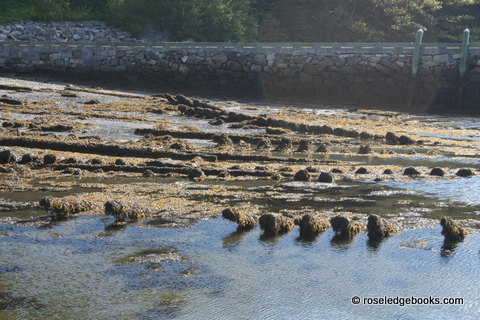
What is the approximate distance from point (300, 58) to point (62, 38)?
1656 centimetres

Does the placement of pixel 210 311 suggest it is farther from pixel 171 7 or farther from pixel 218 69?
pixel 171 7

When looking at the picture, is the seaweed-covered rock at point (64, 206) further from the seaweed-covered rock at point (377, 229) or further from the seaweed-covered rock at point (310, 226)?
the seaweed-covered rock at point (377, 229)

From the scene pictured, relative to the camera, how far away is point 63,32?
36312mm

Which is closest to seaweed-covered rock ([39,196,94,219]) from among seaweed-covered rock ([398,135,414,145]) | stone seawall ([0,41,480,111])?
seaweed-covered rock ([398,135,414,145])

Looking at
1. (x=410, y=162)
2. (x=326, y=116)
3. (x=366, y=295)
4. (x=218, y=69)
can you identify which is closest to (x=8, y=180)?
(x=366, y=295)

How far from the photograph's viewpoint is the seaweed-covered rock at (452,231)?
6215mm

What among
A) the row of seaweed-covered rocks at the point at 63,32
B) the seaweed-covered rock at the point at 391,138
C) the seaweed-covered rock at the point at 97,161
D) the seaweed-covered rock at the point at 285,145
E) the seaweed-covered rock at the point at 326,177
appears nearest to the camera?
the seaweed-covered rock at the point at 326,177

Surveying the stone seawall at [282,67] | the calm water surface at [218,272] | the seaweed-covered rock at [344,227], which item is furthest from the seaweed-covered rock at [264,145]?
the stone seawall at [282,67]

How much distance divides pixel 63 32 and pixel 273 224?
32920mm

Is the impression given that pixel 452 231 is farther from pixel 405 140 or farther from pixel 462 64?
pixel 462 64

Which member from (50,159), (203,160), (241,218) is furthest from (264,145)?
(241,218)

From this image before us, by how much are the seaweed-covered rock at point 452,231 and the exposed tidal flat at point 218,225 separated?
147 millimetres

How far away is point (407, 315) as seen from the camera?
14.6ft

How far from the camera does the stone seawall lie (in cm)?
2405
